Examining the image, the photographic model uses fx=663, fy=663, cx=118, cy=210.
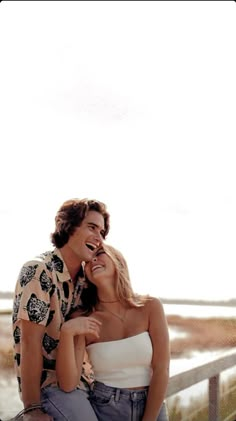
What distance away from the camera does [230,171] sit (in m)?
3.03

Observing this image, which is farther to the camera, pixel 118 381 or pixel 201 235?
pixel 201 235

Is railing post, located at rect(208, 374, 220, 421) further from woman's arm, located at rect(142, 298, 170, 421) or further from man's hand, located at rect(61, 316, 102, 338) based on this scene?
man's hand, located at rect(61, 316, 102, 338)

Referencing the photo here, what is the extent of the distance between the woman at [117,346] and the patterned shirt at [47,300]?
2.0 inches

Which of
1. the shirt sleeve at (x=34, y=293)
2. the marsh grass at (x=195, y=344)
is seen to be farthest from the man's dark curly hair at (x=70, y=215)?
the marsh grass at (x=195, y=344)

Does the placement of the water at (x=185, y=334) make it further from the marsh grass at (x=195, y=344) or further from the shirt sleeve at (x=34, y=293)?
the shirt sleeve at (x=34, y=293)

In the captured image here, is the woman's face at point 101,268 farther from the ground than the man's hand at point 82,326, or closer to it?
farther from the ground

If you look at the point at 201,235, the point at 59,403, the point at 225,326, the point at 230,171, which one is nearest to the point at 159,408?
the point at 59,403

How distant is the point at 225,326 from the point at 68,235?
112 inches

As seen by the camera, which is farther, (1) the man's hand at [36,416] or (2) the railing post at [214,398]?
(2) the railing post at [214,398]

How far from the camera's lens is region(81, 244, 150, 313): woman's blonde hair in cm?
159

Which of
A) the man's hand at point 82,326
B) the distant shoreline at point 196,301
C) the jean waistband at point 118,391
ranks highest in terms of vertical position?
the distant shoreline at point 196,301

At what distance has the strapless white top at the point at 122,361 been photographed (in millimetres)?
1530

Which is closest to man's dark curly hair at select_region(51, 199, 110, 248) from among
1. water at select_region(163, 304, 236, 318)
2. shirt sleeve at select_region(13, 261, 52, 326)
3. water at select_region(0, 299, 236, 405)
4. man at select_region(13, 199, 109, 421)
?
man at select_region(13, 199, 109, 421)

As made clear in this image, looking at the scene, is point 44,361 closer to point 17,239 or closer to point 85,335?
point 85,335
